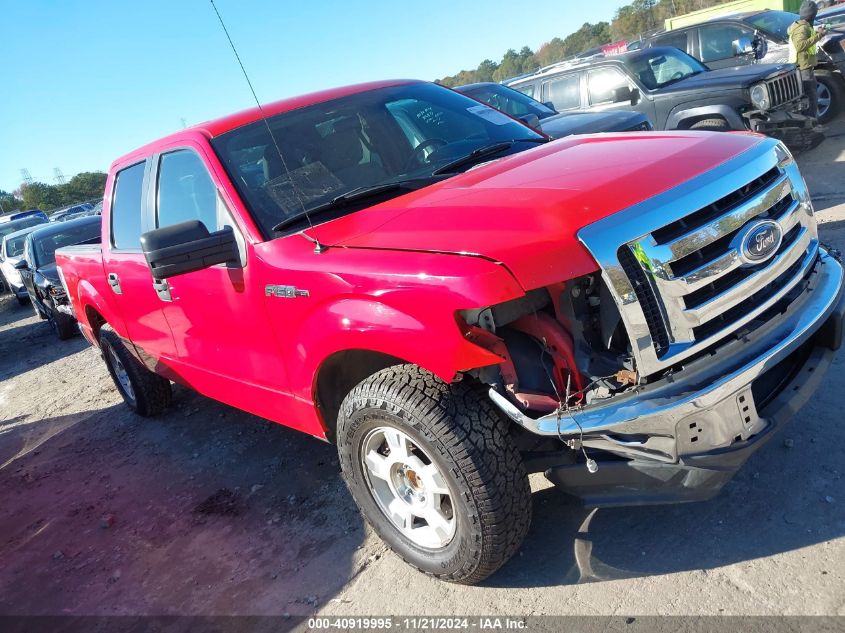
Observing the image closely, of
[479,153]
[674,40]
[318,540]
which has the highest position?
[479,153]

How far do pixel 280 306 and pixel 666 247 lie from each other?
1.66 meters

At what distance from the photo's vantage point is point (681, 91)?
27.3 feet

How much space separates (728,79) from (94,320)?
7.37 metres

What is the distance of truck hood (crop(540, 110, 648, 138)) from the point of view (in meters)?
6.43

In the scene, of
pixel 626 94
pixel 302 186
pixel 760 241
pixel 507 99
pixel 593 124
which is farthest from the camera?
pixel 507 99

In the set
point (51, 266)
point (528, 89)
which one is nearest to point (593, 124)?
point (528, 89)

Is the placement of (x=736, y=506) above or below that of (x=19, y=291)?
below

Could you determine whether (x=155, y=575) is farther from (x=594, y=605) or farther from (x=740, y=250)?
(x=740, y=250)

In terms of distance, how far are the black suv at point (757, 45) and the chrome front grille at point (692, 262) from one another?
8.45 m

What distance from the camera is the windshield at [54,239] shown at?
428 inches

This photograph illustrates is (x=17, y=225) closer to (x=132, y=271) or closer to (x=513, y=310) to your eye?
(x=132, y=271)

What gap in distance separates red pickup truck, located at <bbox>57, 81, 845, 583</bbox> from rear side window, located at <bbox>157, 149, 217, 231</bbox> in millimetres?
31

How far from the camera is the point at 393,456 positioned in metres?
2.77

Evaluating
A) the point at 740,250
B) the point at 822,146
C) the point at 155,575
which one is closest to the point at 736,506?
the point at 740,250
